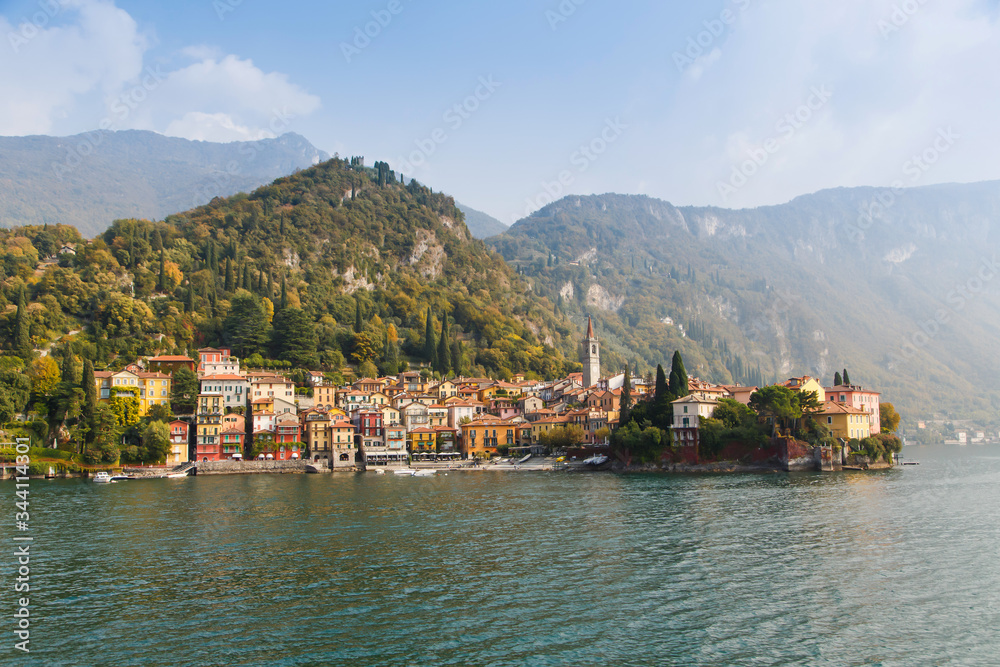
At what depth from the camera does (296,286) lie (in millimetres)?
122875

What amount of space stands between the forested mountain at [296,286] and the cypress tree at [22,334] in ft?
0.65

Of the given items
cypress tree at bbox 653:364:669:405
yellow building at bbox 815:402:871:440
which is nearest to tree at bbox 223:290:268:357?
cypress tree at bbox 653:364:669:405

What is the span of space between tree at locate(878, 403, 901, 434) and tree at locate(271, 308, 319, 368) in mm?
73669

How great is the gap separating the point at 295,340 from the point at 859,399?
7187 centimetres

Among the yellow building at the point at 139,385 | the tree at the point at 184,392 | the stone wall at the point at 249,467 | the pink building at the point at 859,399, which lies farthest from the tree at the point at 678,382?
the yellow building at the point at 139,385

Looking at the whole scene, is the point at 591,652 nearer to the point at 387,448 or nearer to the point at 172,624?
the point at 172,624

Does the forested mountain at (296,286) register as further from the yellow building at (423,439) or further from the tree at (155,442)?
the yellow building at (423,439)

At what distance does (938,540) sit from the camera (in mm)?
33375

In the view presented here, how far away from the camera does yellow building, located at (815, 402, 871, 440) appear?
239 feet

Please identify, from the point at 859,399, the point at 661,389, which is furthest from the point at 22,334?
the point at 859,399

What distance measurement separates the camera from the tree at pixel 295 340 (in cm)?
10175

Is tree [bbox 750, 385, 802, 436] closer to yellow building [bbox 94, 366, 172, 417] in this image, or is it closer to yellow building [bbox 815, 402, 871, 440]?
yellow building [bbox 815, 402, 871, 440]

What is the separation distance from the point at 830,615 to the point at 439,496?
109 ft

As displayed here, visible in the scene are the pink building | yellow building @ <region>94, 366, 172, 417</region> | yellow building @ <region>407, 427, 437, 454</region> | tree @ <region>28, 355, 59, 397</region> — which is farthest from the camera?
yellow building @ <region>407, 427, 437, 454</region>
